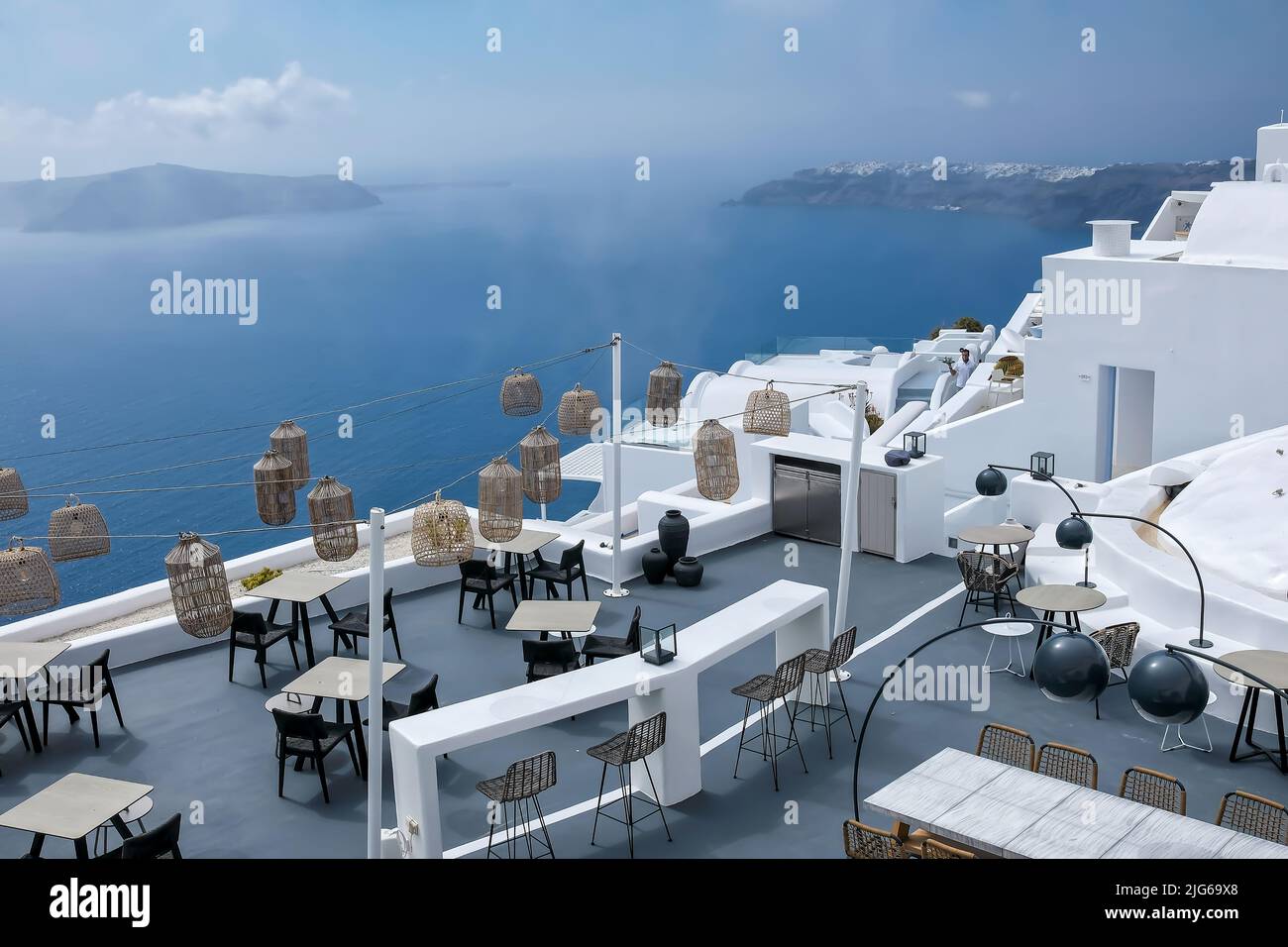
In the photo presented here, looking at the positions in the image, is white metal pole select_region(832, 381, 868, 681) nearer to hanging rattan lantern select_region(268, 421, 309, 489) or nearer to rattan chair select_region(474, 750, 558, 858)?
rattan chair select_region(474, 750, 558, 858)

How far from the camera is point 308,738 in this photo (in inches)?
395

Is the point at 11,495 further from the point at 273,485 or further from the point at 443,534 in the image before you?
the point at 443,534

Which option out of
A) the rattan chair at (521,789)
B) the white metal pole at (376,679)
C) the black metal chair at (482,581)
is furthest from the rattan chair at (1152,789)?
the black metal chair at (482,581)

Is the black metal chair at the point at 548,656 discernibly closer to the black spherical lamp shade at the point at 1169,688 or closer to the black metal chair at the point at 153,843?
the black metal chair at the point at 153,843

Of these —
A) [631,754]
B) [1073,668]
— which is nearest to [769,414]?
[631,754]


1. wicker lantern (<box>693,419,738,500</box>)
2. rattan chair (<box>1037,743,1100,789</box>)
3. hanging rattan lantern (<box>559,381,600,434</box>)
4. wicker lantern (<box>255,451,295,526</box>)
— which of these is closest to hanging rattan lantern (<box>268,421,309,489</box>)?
wicker lantern (<box>255,451,295,526</box>)

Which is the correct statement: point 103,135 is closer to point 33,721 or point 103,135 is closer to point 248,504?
point 248,504

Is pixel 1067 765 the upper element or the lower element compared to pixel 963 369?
lower

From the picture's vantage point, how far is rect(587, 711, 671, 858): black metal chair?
910cm

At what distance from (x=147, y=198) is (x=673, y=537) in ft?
226

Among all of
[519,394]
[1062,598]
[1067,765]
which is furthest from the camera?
[519,394]

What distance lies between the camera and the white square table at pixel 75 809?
842cm
